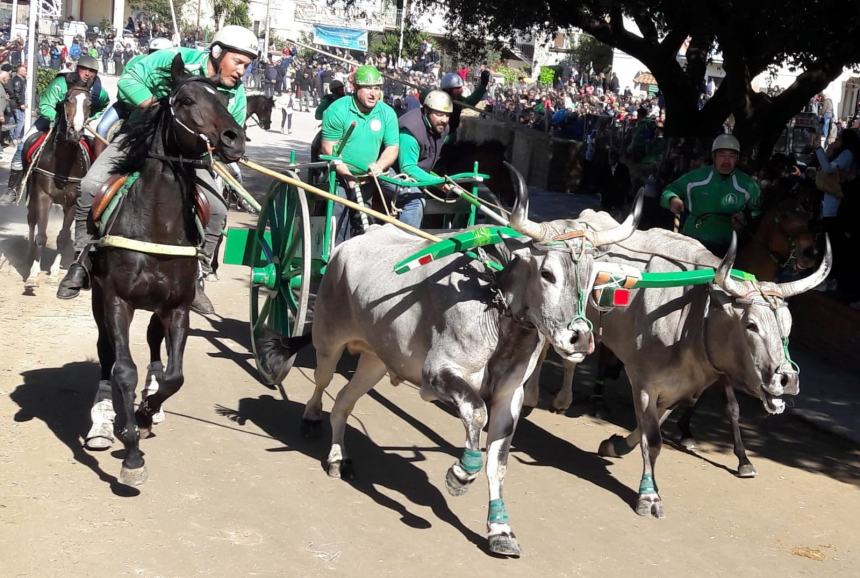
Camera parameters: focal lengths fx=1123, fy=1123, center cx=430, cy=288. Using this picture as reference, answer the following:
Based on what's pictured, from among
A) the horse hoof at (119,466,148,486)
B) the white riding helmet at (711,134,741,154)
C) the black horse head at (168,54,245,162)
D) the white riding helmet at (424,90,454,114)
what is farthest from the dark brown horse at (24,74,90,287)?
the white riding helmet at (711,134,741,154)

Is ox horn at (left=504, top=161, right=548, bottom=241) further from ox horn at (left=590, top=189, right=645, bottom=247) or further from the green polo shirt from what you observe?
the green polo shirt

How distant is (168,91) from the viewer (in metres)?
7.38

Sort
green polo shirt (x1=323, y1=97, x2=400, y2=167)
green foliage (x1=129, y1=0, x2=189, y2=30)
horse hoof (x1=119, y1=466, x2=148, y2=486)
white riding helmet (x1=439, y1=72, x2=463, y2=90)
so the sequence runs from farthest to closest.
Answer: green foliage (x1=129, y1=0, x2=189, y2=30) < white riding helmet (x1=439, y1=72, x2=463, y2=90) < green polo shirt (x1=323, y1=97, x2=400, y2=167) < horse hoof (x1=119, y1=466, x2=148, y2=486)

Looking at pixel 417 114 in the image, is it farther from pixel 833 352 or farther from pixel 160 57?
pixel 833 352

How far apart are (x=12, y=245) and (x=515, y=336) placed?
9790 mm

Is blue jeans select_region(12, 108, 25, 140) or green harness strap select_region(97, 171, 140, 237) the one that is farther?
blue jeans select_region(12, 108, 25, 140)

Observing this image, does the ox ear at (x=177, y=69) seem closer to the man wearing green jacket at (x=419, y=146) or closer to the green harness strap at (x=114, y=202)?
the green harness strap at (x=114, y=202)

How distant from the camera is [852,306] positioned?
11.7m

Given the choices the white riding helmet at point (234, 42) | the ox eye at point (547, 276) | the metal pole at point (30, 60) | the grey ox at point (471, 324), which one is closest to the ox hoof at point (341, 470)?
the grey ox at point (471, 324)

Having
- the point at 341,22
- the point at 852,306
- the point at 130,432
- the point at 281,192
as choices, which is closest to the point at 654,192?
the point at 852,306

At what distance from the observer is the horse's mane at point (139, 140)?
6898 mm

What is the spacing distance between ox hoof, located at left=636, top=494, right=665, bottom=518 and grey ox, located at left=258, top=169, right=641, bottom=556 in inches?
47.2

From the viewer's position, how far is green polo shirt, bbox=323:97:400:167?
359 inches

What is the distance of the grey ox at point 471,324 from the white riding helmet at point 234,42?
1.48 meters
